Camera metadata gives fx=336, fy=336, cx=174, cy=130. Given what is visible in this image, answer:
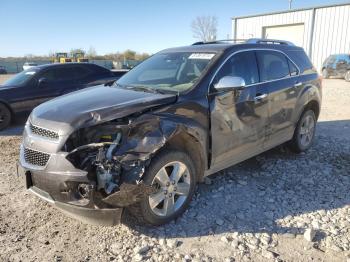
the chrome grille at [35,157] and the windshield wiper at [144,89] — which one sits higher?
the windshield wiper at [144,89]

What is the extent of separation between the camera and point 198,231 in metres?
3.52

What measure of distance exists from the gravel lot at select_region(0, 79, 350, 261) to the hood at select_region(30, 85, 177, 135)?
815mm

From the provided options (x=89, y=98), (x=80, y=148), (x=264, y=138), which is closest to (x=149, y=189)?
(x=80, y=148)

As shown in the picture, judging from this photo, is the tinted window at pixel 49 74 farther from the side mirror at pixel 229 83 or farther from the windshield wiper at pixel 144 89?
the side mirror at pixel 229 83

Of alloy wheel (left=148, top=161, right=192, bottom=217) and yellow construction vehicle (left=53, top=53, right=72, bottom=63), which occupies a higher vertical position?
yellow construction vehicle (left=53, top=53, right=72, bottom=63)

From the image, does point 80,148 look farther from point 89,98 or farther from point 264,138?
point 264,138

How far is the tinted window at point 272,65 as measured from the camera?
477 cm

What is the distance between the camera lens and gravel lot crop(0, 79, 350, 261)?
10.4ft

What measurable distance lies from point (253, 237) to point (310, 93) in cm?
331

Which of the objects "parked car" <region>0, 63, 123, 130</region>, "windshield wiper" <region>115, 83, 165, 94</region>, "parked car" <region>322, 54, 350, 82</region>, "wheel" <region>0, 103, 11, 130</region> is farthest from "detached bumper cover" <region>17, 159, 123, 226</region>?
"parked car" <region>322, 54, 350, 82</region>

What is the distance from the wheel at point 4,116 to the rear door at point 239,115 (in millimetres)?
6499

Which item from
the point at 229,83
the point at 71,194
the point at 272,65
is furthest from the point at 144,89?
the point at 272,65

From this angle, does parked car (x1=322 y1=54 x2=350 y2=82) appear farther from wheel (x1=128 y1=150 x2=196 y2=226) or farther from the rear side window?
wheel (x1=128 y1=150 x2=196 y2=226)

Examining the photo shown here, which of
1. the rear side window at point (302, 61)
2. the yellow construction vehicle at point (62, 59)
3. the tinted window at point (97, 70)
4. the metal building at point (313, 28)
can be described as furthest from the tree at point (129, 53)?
the rear side window at point (302, 61)
